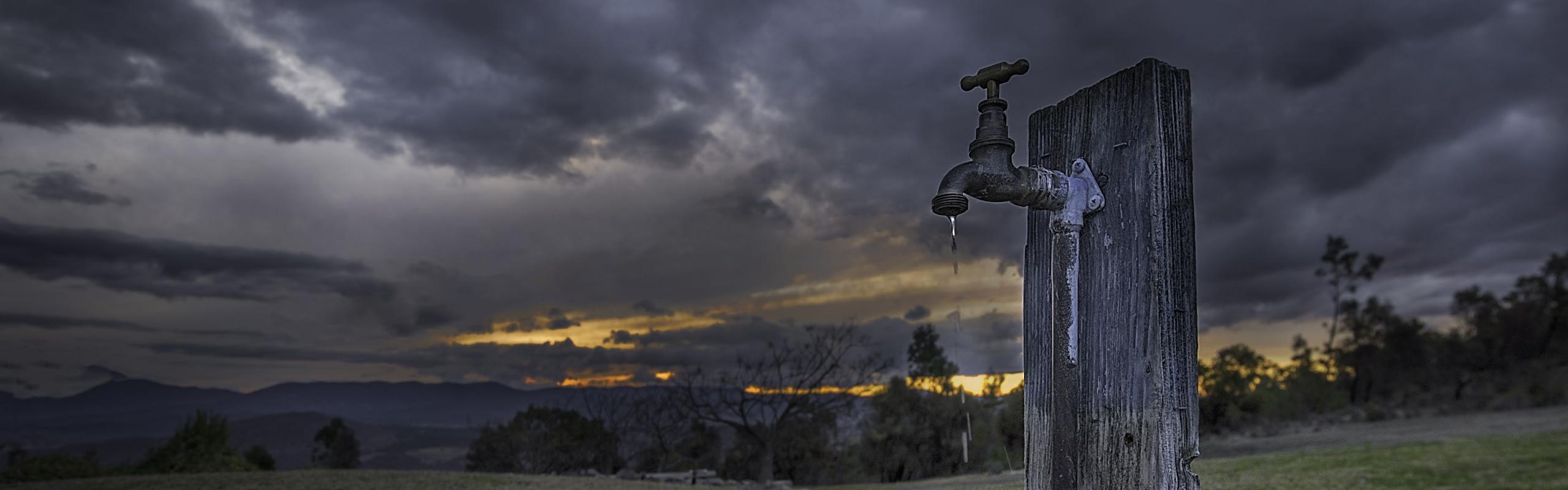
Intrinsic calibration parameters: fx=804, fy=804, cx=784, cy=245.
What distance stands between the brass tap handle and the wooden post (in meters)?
0.22

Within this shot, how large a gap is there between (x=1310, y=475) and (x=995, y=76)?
386 inches

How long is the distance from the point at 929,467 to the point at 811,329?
16.3 feet

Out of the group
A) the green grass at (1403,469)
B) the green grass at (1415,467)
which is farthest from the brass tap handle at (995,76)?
the green grass at (1415,467)

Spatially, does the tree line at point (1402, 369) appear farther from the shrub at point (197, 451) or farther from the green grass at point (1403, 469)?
the shrub at point (197, 451)

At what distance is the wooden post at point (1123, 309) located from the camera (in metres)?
2.11

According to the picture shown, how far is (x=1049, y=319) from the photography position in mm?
2459

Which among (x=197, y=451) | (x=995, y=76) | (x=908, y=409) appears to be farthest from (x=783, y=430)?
(x=995, y=76)

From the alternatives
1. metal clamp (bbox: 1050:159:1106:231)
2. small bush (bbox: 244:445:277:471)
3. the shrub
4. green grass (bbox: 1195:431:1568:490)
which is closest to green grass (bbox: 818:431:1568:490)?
green grass (bbox: 1195:431:1568:490)

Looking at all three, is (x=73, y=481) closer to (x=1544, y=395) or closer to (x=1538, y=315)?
(x=1544, y=395)

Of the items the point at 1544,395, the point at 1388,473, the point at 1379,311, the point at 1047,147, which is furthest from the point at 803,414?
the point at 1379,311

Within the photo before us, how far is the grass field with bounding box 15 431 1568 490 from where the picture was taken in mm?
9258

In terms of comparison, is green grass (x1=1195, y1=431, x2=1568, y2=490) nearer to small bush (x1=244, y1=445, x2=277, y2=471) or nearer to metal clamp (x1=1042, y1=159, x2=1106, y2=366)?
metal clamp (x1=1042, y1=159, x2=1106, y2=366)

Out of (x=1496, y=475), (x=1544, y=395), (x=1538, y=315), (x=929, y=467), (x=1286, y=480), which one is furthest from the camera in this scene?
(x=1538, y=315)

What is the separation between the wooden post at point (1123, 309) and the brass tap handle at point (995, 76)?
22cm
